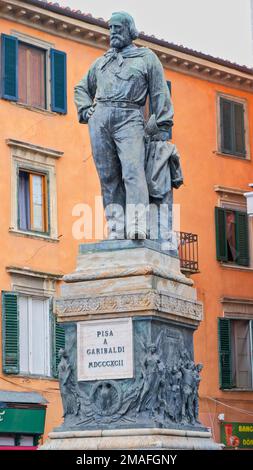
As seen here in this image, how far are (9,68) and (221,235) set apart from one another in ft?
29.1

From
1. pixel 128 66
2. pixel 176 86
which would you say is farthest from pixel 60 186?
pixel 128 66

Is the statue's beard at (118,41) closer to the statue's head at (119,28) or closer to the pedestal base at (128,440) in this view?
the statue's head at (119,28)

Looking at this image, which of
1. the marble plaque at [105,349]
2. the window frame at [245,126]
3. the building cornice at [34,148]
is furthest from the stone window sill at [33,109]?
the marble plaque at [105,349]

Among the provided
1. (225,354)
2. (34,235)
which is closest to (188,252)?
(225,354)

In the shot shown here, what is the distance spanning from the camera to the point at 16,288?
3412 centimetres

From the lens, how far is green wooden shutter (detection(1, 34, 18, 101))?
34594 mm

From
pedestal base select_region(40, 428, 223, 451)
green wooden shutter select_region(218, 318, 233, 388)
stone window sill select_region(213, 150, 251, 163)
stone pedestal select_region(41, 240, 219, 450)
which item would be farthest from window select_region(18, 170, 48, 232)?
pedestal base select_region(40, 428, 223, 451)

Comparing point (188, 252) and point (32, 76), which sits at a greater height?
point (32, 76)

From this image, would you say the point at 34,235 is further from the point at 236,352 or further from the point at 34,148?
the point at 236,352

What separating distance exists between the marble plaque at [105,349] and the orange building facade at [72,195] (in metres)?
17.2

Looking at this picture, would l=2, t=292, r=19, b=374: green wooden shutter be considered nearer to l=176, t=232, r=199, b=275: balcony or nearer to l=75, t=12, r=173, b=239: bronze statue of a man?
l=176, t=232, r=199, b=275: balcony

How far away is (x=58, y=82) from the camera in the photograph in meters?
36.2

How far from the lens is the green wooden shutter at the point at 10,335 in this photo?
3322 centimetres

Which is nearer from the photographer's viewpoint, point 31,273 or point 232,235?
point 31,273
